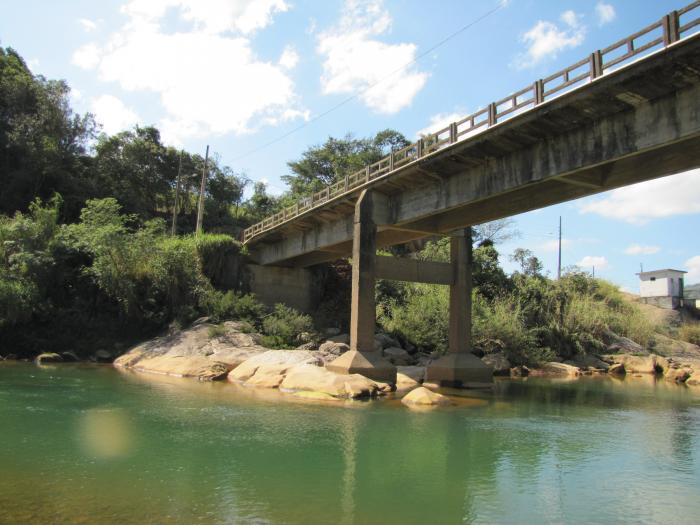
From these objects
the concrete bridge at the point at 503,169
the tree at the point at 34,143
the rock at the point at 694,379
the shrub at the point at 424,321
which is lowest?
the rock at the point at 694,379

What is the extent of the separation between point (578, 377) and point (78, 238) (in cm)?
3206

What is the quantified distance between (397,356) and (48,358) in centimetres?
1865

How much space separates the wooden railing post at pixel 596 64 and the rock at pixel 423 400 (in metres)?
11.3

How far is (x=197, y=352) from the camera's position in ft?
91.6

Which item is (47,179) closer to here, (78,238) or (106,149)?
(106,149)

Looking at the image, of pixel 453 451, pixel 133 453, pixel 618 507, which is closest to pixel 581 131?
pixel 453 451

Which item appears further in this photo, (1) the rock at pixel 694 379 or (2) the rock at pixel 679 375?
(2) the rock at pixel 679 375

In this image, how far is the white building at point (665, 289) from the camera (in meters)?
62.6

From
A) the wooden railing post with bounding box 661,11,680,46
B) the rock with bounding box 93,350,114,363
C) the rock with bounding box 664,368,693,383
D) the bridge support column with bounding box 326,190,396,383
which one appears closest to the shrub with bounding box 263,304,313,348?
the bridge support column with bounding box 326,190,396,383

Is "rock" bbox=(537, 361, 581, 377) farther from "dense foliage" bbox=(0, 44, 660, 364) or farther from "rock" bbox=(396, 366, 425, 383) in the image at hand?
"rock" bbox=(396, 366, 425, 383)

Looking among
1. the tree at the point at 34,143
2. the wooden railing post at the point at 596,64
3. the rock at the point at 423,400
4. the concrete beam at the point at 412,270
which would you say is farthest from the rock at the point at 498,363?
the tree at the point at 34,143

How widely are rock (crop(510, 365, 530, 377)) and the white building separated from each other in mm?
38679

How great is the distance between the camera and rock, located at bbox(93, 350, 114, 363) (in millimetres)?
30406

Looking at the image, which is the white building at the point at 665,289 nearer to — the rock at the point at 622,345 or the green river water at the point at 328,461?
the rock at the point at 622,345
